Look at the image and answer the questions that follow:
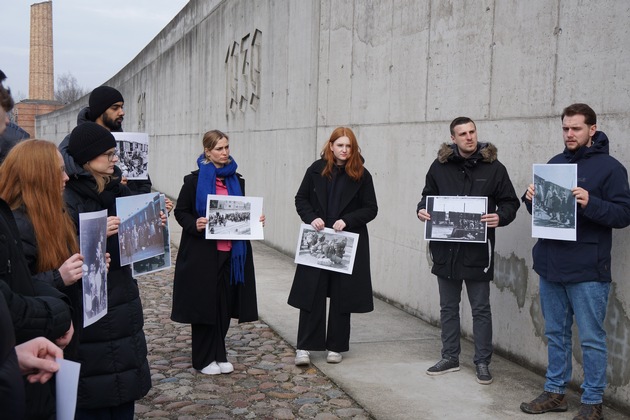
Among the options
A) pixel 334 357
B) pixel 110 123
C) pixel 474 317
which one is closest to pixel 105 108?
pixel 110 123

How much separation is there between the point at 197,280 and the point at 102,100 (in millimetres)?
1492

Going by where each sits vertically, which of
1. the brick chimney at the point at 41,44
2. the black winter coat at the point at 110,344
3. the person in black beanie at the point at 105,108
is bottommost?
the black winter coat at the point at 110,344

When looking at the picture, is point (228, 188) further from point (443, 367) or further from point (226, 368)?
point (443, 367)

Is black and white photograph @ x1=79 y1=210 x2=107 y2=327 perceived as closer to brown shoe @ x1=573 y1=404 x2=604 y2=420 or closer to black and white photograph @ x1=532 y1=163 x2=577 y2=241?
black and white photograph @ x1=532 y1=163 x2=577 y2=241

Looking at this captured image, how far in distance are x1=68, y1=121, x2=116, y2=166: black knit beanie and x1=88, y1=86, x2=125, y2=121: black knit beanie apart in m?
1.44

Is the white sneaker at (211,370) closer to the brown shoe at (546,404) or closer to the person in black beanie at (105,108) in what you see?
the person in black beanie at (105,108)

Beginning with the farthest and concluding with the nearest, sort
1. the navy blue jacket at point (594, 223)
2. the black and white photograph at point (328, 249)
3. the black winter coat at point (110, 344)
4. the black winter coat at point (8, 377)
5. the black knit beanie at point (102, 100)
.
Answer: the black and white photograph at point (328, 249)
the black knit beanie at point (102, 100)
the navy blue jacket at point (594, 223)
the black winter coat at point (110, 344)
the black winter coat at point (8, 377)

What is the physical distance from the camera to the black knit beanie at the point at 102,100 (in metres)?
5.30

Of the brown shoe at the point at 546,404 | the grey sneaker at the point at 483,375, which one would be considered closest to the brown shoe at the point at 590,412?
the brown shoe at the point at 546,404

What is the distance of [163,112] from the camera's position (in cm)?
2480

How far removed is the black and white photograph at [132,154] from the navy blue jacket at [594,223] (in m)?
3.07

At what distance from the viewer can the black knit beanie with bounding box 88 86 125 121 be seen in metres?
5.30

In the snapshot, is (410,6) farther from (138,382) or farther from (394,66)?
(138,382)

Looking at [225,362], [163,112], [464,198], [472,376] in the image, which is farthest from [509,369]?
[163,112]
